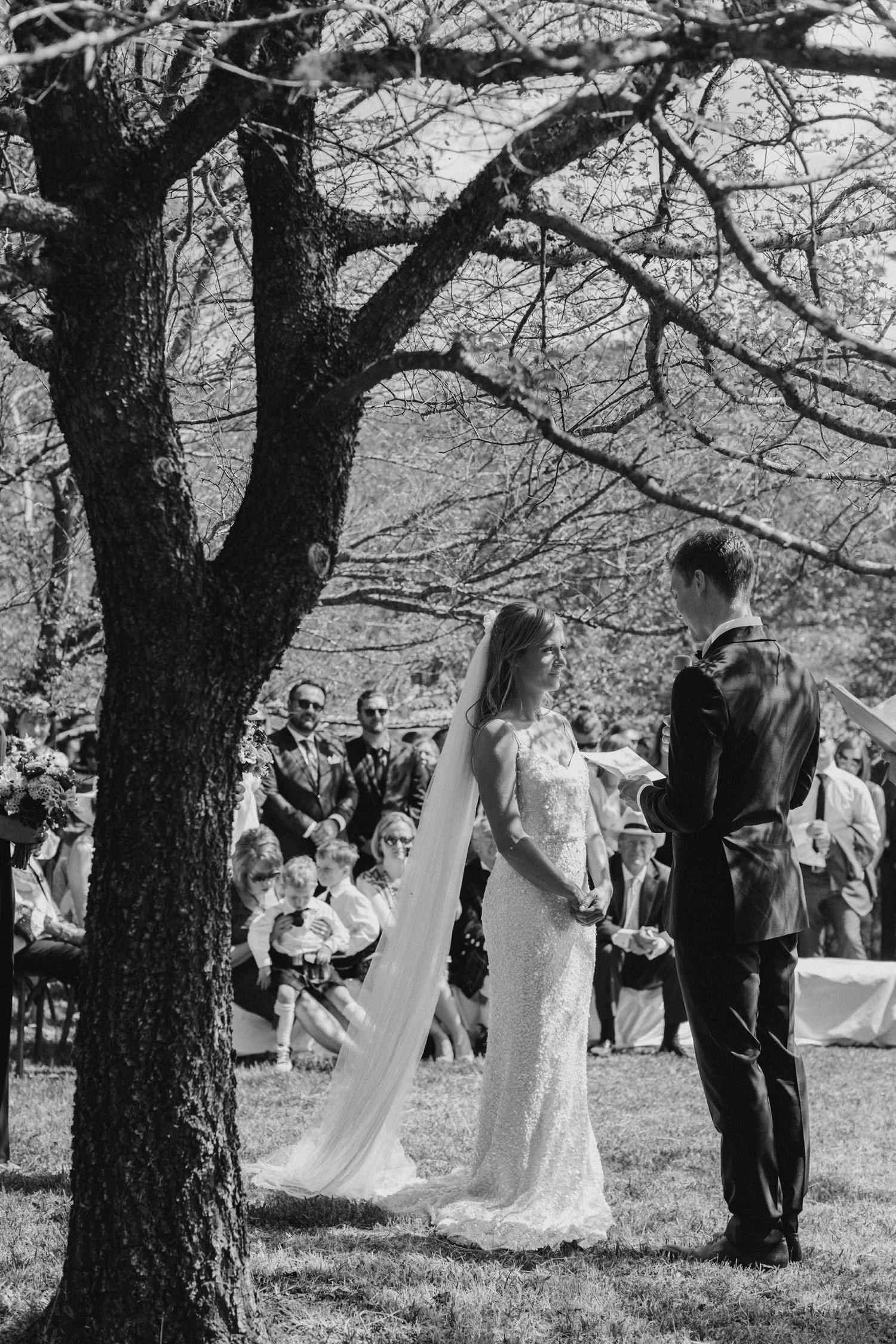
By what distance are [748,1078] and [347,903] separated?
Answer: 4882mm

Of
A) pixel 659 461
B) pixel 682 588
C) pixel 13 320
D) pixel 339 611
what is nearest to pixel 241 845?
pixel 339 611

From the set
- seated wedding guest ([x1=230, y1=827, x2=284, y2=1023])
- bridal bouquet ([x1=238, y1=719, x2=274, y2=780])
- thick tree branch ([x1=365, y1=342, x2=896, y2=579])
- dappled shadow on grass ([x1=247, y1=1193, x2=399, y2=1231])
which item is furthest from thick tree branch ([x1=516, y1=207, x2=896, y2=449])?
seated wedding guest ([x1=230, y1=827, x2=284, y2=1023])

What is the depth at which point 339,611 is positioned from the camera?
460 inches

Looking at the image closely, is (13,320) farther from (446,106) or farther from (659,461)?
(659,461)

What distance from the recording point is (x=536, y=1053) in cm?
529

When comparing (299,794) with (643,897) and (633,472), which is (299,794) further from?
(633,472)

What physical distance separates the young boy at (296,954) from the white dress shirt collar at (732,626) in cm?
445

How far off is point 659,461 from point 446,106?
485cm

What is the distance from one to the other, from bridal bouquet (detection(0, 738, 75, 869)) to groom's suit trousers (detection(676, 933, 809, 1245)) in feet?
10.1

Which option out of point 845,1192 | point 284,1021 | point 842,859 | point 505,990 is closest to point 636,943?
point 284,1021

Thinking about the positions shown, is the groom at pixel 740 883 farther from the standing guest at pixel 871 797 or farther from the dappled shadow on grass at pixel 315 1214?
the standing guest at pixel 871 797

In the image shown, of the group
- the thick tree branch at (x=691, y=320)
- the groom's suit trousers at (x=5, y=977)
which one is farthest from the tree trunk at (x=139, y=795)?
the groom's suit trousers at (x=5, y=977)

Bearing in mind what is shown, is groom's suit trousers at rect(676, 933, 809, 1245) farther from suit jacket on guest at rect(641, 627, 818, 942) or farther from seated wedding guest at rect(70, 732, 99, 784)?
seated wedding guest at rect(70, 732, 99, 784)

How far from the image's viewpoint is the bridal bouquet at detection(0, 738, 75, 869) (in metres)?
6.33
